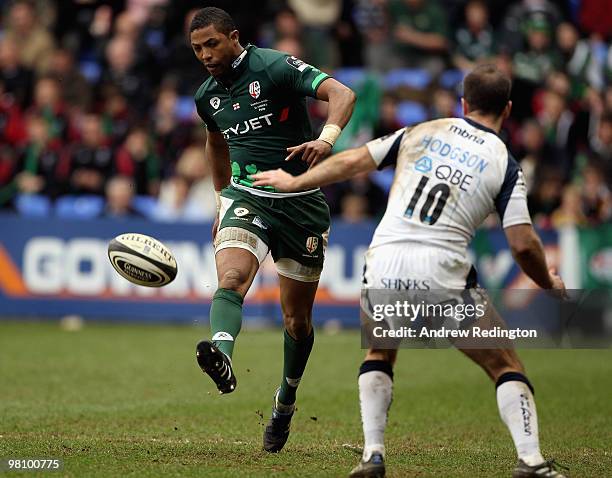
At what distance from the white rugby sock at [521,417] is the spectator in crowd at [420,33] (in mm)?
12773

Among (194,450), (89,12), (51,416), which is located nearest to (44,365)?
(51,416)

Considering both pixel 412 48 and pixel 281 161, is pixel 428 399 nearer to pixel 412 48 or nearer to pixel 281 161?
pixel 281 161

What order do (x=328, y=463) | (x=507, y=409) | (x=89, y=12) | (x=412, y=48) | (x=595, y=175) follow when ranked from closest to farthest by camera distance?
(x=507, y=409), (x=328, y=463), (x=595, y=175), (x=412, y=48), (x=89, y=12)

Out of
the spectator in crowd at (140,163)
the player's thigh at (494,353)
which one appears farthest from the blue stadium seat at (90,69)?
the player's thigh at (494,353)

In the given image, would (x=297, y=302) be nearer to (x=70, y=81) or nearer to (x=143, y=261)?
(x=143, y=261)

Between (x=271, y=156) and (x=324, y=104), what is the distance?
10.3 meters

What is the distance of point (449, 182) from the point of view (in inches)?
242

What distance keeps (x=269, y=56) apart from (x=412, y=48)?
10885 millimetres

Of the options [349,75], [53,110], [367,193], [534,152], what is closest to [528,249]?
[534,152]

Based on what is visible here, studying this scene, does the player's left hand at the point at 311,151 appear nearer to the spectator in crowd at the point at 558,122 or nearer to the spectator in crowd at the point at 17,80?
the spectator in crowd at the point at 558,122

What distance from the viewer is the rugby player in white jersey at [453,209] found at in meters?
6.09

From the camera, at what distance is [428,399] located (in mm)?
10453

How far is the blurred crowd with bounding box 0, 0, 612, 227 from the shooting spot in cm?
1686

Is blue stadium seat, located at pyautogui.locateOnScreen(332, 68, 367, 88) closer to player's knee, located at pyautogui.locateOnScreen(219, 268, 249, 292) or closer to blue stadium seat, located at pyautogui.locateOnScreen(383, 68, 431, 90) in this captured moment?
blue stadium seat, located at pyautogui.locateOnScreen(383, 68, 431, 90)
